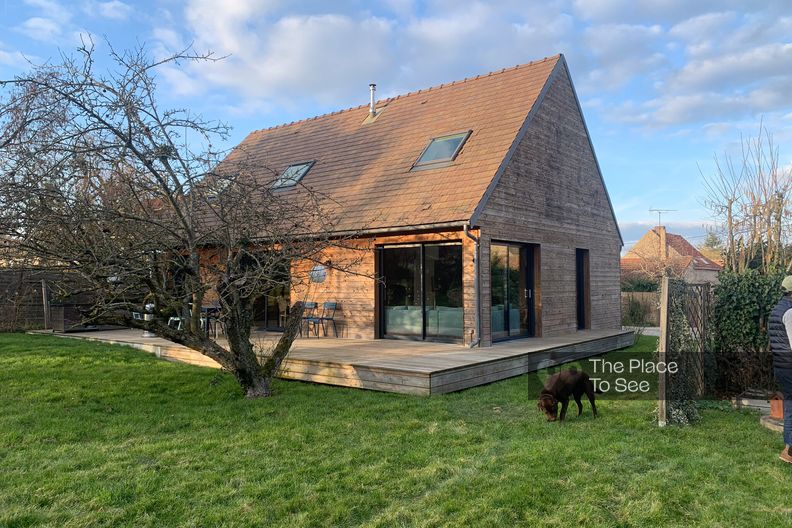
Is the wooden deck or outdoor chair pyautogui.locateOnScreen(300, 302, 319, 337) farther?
outdoor chair pyautogui.locateOnScreen(300, 302, 319, 337)

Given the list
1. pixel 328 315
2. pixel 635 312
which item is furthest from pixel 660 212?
pixel 328 315

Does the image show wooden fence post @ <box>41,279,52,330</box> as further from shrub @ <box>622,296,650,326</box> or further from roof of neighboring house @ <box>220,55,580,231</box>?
shrub @ <box>622,296,650,326</box>

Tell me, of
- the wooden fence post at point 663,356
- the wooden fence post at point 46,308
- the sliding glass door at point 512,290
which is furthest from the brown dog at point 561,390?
the wooden fence post at point 46,308

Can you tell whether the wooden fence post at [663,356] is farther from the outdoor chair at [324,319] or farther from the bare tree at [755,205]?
the outdoor chair at [324,319]

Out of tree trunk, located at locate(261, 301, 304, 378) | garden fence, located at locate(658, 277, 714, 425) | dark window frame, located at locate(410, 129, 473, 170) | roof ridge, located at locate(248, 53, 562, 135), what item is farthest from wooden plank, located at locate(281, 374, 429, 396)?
roof ridge, located at locate(248, 53, 562, 135)

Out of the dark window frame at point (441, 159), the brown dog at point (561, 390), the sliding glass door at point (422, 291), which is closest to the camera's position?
the brown dog at point (561, 390)

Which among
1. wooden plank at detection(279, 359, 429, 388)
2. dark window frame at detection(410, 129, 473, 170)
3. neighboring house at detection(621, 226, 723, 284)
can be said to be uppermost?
dark window frame at detection(410, 129, 473, 170)

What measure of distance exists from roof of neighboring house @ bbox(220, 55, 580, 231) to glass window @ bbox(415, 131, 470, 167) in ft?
0.52

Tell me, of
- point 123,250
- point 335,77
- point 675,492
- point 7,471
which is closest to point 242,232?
point 123,250

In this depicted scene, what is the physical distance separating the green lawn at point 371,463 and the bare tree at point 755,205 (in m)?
3.32

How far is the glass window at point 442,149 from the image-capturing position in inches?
432

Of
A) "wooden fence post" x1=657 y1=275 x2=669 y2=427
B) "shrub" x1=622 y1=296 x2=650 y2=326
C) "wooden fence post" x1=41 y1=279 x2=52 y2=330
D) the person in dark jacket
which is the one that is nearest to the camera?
the person in dark jacket

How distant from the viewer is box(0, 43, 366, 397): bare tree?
5.34 metres

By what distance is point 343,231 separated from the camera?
1043cm
